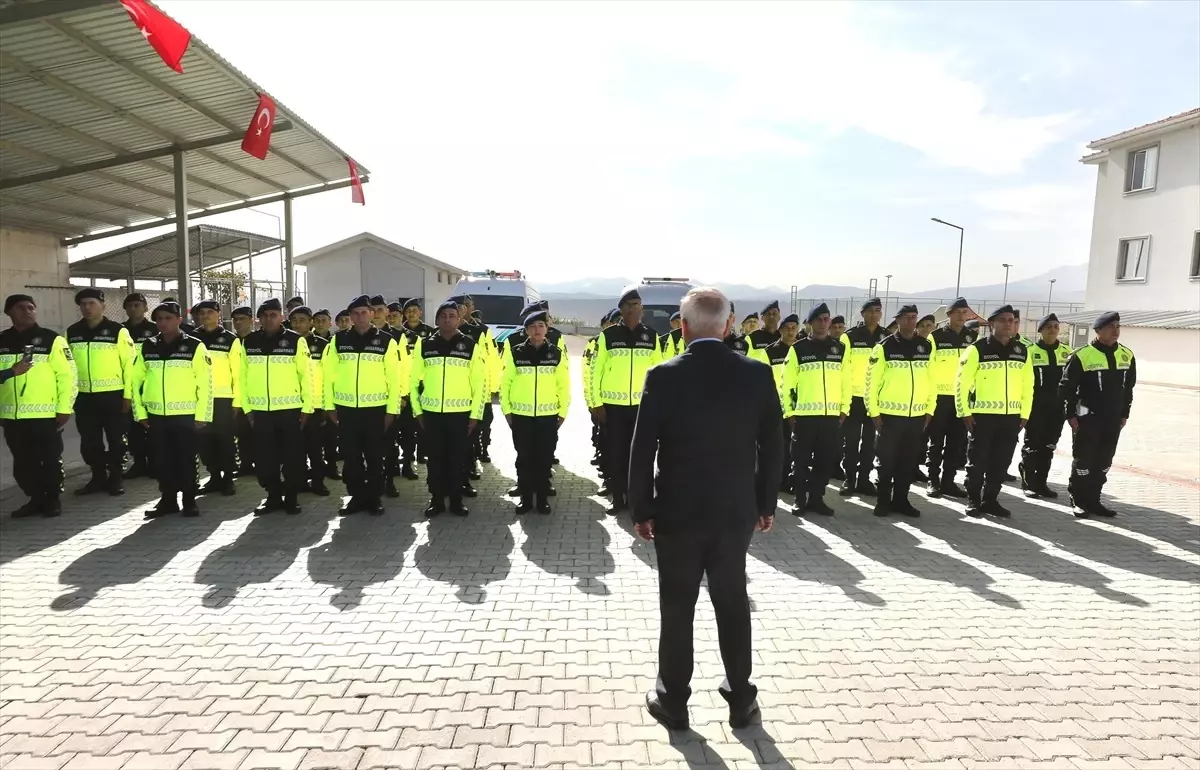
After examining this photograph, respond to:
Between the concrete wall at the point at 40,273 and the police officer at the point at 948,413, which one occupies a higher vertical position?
the concrete wall at the point at 40,273

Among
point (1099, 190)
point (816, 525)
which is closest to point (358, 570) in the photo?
point (816, 525)

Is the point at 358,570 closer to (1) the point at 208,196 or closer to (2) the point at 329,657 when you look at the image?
(2) the point at 329,657

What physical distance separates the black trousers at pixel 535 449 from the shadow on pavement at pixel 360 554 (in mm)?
1212

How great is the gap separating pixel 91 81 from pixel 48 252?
580 inches

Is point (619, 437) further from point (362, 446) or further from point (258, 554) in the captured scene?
point (258, 554)

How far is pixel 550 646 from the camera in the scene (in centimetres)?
382

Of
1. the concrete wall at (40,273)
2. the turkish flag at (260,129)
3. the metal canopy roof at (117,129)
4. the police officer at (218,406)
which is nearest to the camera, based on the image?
the police officer at (218,406)

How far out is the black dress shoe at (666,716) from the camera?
3049 mm

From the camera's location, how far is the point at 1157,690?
350cm

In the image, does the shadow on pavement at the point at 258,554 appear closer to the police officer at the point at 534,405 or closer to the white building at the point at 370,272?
the police officer at the point at 534,405

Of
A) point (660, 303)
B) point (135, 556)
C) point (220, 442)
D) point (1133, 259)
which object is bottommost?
point (135, 556)

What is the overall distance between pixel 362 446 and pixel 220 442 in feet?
6.24

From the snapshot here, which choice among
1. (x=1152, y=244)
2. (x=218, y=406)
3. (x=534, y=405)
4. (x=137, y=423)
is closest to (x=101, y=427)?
(x=137, y=423)

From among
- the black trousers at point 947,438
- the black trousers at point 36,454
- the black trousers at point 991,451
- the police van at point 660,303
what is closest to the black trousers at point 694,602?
the black trousers at point 991,451
